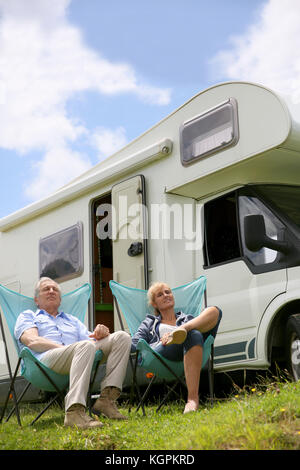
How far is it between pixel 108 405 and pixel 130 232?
76.2 inches

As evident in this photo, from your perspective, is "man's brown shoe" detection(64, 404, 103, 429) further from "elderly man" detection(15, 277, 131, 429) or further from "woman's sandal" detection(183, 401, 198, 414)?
"woman's sandal" detection(183, 401, 198, 414)

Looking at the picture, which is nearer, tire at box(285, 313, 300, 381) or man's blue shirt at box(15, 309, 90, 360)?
tire at box(285, 313, 300, 381)

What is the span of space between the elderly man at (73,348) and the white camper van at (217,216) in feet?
3.17

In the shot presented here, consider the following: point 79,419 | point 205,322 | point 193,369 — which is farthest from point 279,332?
point 79,419

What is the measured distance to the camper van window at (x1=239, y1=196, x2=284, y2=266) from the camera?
16.3 ft

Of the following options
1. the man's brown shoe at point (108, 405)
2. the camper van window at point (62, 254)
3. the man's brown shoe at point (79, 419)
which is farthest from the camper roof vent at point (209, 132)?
the man's brown shoe at point (79, 419)

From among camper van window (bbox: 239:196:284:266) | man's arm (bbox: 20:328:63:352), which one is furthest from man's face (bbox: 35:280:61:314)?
camper van window (bbox: 239:196:284:266)

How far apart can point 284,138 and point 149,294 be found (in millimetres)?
1606

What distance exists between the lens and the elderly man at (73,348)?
4.17 metres

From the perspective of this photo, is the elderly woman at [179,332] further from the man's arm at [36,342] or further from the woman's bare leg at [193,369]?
the man's arm at [36,342]

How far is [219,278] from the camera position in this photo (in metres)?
5.30

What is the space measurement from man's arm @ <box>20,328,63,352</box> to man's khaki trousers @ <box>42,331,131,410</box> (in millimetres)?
75
